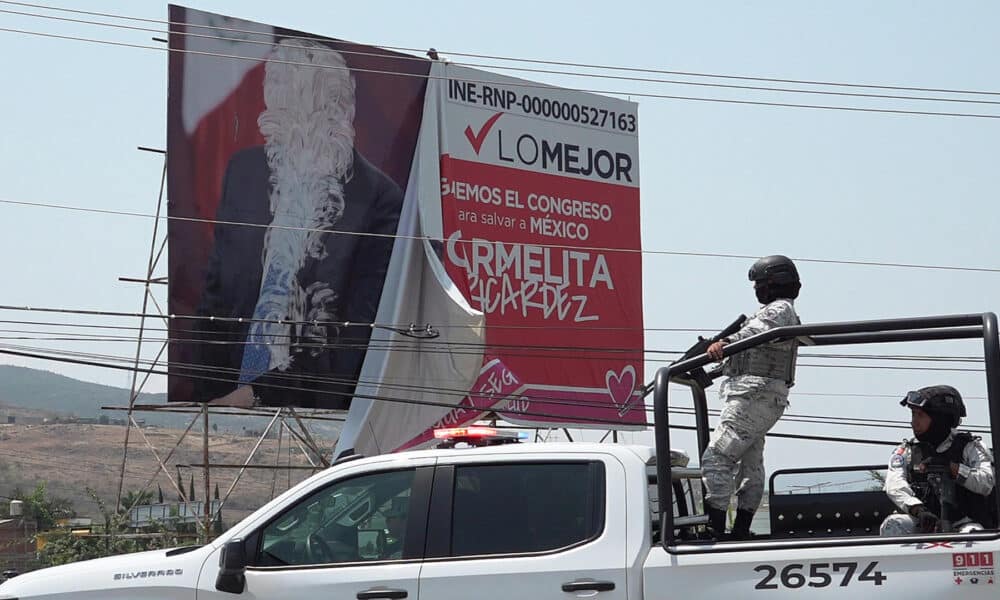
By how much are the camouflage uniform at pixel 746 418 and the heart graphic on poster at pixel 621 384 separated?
2038 centimetres

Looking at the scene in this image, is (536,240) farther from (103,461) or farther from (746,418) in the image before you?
(103,461)

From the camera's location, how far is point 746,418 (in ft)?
23.3

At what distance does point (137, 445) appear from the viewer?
471 ft

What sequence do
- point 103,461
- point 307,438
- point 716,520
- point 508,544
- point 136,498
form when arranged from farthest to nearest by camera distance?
point 103,461 < point 136,498 < point 307,438 < point 716,520 < point 508,544

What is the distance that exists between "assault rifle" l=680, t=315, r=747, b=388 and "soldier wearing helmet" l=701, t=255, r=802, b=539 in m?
0.06

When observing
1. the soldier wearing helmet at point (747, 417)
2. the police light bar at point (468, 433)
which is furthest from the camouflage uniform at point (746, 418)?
the police light bar at point (468, 433)

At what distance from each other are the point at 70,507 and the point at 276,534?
97.9 meters

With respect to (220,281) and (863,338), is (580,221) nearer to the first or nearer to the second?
(220,281)

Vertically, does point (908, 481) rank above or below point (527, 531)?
above

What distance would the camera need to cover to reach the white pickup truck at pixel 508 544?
5992 mm

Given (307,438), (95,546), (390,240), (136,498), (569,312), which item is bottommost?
(95,546)

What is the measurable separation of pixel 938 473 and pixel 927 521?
0.36 m

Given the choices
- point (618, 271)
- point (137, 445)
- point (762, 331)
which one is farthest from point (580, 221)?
point (137, 445)

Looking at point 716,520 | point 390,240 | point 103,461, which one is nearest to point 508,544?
point 716,520
